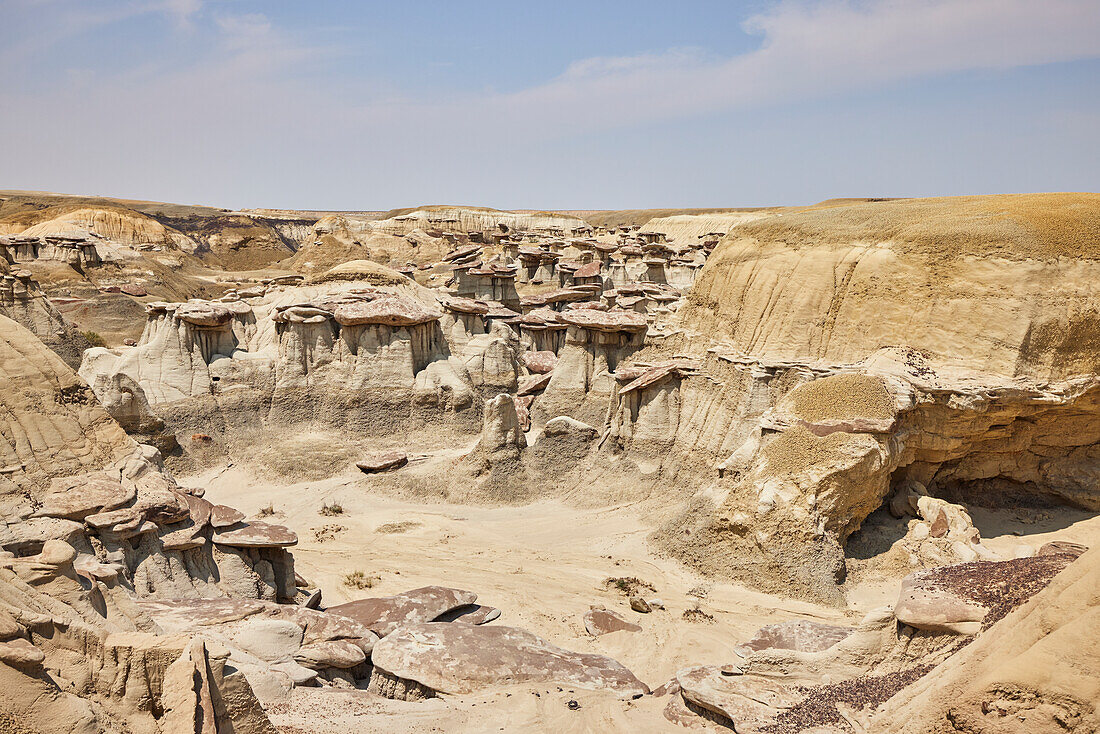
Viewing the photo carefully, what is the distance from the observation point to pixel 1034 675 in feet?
15.3

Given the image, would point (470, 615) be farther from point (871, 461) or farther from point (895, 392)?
point (895, 392)

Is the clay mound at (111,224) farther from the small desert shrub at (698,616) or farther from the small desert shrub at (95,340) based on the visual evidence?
the small desert shrub at (698,616)

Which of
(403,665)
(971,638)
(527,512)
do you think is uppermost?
(971,638)

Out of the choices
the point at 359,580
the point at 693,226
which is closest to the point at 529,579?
the point at 359,580

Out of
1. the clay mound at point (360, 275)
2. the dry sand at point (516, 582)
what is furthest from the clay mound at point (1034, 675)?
the clay mound at point (360, 275)

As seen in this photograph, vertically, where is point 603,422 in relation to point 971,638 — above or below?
below

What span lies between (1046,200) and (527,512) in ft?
47.8

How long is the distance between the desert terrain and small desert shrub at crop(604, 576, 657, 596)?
0.11 meters

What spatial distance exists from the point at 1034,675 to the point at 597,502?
13.8 metres

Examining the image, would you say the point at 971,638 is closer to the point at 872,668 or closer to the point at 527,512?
the point at 872,668

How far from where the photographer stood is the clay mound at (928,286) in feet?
46.9

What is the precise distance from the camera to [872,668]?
7539 millimetres

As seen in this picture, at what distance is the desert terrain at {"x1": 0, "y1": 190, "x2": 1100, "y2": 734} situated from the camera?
21.5 ft

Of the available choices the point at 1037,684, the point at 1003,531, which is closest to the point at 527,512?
the point at 1003,531
